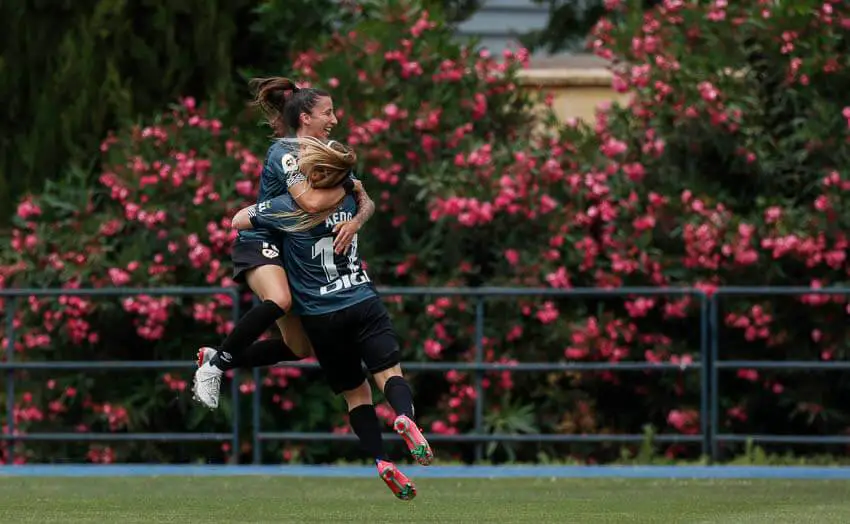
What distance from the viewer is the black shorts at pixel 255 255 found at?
9305mm

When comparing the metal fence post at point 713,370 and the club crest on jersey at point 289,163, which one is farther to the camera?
the metal fence post at point 713,370

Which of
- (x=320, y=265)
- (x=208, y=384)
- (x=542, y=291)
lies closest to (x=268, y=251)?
(x=320, y=265)

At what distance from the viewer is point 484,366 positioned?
42.6 feet

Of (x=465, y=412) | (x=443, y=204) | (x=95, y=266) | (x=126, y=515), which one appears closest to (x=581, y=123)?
(x=443, y=204)

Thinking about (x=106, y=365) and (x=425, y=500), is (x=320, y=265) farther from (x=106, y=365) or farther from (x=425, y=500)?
(x=106, y=365)

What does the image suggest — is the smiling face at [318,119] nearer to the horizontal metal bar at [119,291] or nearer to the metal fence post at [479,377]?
the horizontal metal bar at [119,291]

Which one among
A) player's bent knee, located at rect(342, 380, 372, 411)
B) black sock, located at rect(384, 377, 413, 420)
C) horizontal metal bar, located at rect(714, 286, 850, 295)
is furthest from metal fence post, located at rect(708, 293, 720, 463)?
black sock, located at rect(384, 377, 413, 420)

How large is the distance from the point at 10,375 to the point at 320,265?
4.77 metres

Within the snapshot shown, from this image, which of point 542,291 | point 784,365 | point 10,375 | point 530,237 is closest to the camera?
point 784,365

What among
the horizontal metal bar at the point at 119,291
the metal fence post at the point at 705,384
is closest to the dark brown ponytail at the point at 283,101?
the horizontal metal bar at the point at 119,291

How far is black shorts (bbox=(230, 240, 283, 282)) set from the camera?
930 centimetres

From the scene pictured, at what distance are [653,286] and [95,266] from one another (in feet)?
11.9

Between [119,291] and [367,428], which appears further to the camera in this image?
[119,291]

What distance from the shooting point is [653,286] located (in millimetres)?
13516
